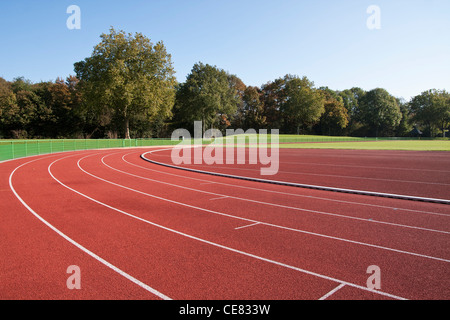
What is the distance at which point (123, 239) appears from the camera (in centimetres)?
601

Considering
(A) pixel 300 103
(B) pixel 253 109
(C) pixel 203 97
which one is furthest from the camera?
(B) pixel 253 109

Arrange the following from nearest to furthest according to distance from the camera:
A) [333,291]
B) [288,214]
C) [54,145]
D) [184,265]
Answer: [333,291] < [184,265] < [288,214] < [54,145]

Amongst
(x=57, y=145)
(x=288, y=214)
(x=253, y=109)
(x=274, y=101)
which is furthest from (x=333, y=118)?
(x=288, y=214)

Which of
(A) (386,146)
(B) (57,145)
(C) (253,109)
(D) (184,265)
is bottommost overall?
(D) (184,265)

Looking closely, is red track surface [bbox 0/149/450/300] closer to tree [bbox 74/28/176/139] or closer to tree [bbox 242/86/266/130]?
tree [bbox 74/28/176/139]

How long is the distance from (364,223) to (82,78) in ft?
155

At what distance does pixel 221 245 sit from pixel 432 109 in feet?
351

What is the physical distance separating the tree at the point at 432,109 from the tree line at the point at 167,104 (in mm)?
252

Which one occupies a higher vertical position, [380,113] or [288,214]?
[380,113]

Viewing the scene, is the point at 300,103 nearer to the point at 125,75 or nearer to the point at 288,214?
the point at 125,75

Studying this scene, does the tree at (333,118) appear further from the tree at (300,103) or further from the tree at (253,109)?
the tree at (253,109)

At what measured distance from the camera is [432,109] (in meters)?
A: 89.7

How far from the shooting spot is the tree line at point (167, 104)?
43.8m
